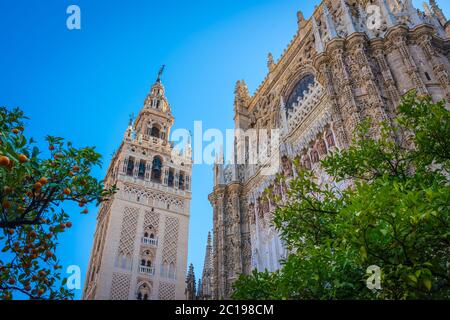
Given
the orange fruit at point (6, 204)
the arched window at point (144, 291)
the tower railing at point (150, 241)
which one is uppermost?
the tower railing at point (150, 241)

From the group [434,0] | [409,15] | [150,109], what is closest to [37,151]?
[409,15]

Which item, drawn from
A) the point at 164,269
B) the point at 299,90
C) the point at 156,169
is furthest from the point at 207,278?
the point at 156,169

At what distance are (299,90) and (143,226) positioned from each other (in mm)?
19333

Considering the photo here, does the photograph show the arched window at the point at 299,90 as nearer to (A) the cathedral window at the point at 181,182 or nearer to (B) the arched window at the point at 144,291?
(B) the arched window at the point at 144,291

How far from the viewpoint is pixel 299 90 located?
2005 cm

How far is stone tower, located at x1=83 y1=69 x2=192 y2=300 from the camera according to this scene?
3025 centimetres

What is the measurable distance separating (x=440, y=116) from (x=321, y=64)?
9.18m

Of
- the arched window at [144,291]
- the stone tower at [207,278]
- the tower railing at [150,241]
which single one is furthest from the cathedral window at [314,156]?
the tower railing at [150,241]

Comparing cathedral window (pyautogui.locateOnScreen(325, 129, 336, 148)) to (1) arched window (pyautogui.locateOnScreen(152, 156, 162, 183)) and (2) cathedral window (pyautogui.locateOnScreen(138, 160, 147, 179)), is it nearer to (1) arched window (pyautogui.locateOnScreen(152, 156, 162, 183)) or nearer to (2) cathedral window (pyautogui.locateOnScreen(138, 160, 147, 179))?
(2) cathedral window (pyautogui.locateOnScreen(138, 160, 147, 179))

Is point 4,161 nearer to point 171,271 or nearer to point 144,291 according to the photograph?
point 144,291

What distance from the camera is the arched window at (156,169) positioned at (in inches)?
1541

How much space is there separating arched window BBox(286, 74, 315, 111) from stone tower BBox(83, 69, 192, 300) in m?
18.1

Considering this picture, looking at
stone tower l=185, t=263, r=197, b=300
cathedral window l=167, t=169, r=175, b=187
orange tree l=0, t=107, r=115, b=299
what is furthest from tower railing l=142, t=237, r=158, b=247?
orange tree l=0, t=107, r=115, b=299

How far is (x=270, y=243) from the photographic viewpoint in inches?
634
